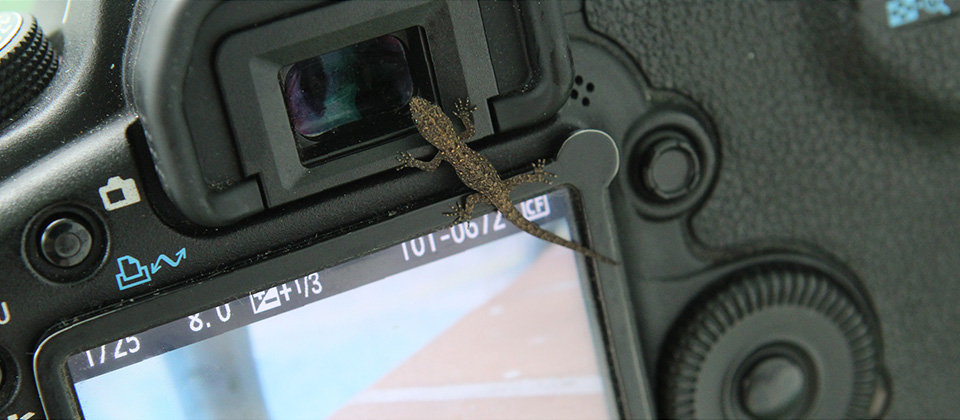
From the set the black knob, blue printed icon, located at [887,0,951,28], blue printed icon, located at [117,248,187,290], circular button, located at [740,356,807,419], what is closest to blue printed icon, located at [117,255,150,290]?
blue printed icon, located at [117,248,187,290]

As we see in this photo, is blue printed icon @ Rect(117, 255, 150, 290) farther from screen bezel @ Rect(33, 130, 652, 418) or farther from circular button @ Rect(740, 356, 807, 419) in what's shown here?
circular button @ Rect(740, 356, 807, 419)

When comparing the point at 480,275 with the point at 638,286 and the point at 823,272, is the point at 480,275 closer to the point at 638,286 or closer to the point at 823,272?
the point at 638,286

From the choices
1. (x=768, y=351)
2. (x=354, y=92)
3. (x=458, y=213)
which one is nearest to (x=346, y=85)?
(x=354, y=92)

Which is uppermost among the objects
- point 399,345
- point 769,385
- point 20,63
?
point 20,63

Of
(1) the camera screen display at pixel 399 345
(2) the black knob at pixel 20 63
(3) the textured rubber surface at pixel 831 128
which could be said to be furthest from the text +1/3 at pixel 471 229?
(2) the black knob at pixel 20 63

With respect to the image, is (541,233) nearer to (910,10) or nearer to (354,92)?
(354,92)

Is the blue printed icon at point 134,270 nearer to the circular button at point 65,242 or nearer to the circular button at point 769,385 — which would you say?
the circular button at point 65,242
